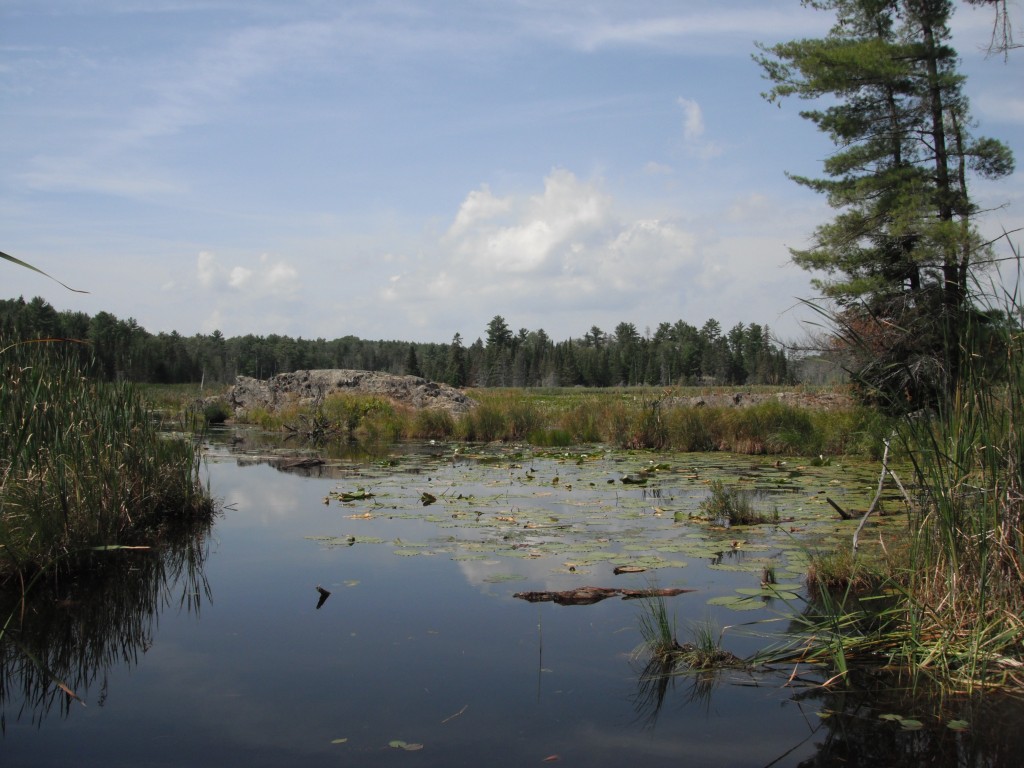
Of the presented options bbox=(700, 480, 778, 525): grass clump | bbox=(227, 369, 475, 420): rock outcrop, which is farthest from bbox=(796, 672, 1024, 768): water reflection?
bbox=(227, 369, 475, 420): rock outcrop

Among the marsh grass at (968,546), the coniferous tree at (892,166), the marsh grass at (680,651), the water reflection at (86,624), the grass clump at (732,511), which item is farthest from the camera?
the coniferous tree at (892,166)

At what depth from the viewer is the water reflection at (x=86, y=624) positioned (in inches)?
169

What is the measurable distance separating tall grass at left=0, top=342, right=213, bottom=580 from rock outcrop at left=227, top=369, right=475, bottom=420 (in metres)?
15.8

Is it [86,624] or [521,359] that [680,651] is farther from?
[521,359]

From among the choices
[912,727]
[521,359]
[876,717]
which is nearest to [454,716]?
[876,717]

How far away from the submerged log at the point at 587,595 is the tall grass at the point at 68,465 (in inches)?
120

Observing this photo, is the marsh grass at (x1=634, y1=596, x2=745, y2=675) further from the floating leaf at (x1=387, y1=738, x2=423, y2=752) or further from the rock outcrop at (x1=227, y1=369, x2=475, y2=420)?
the rock outcrop at (x1=227, y1=369, x2=475, y2=420)

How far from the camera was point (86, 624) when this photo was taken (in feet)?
17.5

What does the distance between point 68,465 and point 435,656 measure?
12.0ft

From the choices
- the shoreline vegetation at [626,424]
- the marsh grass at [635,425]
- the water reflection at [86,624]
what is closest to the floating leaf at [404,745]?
the water reflection at [86,624]

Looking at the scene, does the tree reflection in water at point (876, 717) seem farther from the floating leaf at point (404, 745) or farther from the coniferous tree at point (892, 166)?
the coniferous tree at point (892, 166)

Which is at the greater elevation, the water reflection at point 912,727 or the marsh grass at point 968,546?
the marsh grass at point 968,546

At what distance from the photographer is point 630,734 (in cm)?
369

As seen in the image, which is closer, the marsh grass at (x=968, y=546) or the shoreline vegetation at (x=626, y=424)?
the marsh grass at (x=968, y=546)
